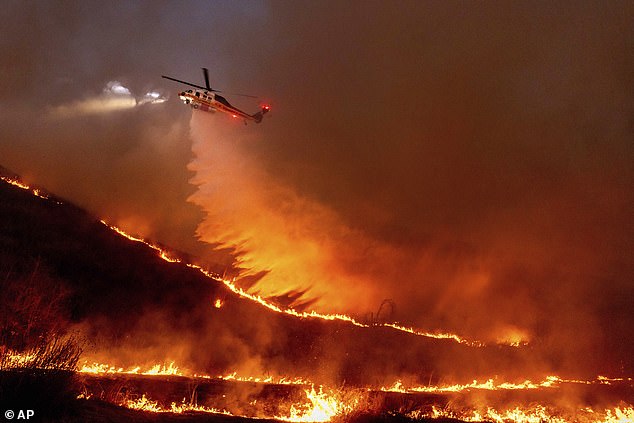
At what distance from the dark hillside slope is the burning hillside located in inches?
3.6

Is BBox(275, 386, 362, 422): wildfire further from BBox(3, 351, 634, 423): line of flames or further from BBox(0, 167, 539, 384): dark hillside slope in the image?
BBox(0, 167, 539, 384): dark hillside slope

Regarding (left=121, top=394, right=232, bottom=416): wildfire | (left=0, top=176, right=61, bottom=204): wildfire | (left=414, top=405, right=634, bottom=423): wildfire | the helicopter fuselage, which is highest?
the helicopter fuselage

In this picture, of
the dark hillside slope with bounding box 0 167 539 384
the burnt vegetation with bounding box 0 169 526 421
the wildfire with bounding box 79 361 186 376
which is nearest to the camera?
the wildfire with bounding box 79 361 186 376

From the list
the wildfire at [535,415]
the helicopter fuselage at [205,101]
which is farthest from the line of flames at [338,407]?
the helicopter fuselage at [205,101]

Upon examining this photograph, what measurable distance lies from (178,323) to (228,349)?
11.5 feet

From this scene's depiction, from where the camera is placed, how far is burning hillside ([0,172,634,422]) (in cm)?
1822

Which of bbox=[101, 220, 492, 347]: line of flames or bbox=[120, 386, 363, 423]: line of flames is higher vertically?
bbox=[101, 220, 492, 347]: line of flames

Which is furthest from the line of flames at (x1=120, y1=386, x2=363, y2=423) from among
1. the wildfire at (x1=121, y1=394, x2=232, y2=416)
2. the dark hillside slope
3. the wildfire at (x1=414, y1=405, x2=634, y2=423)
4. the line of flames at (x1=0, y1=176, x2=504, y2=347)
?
the line of flames at (x1=0, y1=176, x2=504, y2=347)

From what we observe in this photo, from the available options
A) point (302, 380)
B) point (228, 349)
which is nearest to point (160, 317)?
point (228, 349)

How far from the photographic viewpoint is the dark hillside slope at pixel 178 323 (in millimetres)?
24688

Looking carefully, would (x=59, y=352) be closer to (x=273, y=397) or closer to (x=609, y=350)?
(x=273, y=397)

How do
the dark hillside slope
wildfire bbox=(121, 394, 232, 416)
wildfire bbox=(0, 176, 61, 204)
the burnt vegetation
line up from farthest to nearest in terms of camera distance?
wildfire bbox=(0, 176, 61, 204) < the dark hillside slope < the burnt vegetation < wildfire bbox=(121, 394, 232, 416)

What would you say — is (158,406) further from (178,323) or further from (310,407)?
(178,323)

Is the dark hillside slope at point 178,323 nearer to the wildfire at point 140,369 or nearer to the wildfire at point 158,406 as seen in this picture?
the wildfire at point 140,369
